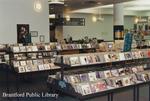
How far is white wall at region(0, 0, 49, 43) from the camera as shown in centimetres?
964

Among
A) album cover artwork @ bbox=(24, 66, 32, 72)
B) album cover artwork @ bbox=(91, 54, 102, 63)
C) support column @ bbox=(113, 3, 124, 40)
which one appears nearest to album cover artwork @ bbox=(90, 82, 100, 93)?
album cover artwork @ bbox=(91, 54, 102, 63)

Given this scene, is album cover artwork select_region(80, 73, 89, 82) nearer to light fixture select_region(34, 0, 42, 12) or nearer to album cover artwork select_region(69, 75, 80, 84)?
album cover artwork select_region(69, 75, 80, 84)

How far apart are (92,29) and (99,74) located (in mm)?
17055

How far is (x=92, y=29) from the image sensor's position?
845 inches

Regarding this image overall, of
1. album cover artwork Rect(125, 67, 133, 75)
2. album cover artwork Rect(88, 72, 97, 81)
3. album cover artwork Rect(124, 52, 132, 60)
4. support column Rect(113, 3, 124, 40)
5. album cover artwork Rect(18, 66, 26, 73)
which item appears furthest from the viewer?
support column Rect(113, 3, 124, 40)

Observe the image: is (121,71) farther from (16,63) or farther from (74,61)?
(16,63)

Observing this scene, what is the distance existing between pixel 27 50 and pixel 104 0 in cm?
679

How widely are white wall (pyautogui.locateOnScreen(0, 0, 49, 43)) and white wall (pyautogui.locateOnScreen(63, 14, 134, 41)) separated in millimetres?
10006

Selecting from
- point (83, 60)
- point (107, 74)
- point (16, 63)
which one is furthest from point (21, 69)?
point (107, 74)

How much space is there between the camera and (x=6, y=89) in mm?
7340

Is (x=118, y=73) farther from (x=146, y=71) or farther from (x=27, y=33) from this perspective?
(x=27, y=33)

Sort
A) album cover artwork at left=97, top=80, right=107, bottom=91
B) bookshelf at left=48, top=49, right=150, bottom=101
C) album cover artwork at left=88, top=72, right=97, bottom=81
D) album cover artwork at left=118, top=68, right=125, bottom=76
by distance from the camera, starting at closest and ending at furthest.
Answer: bookshelf at left=48, top=49, right=150, bottom=101 < album cover artwork at left=97, top=80, right=107, bottom=91 < album cover artwork at left=88, top=72, right=97, bottom=81 < album cover artwork at left=118, top=68, right=125, bottom=76

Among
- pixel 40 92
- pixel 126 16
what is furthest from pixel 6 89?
pixel 126 16

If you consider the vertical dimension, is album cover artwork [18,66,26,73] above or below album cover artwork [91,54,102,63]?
below
